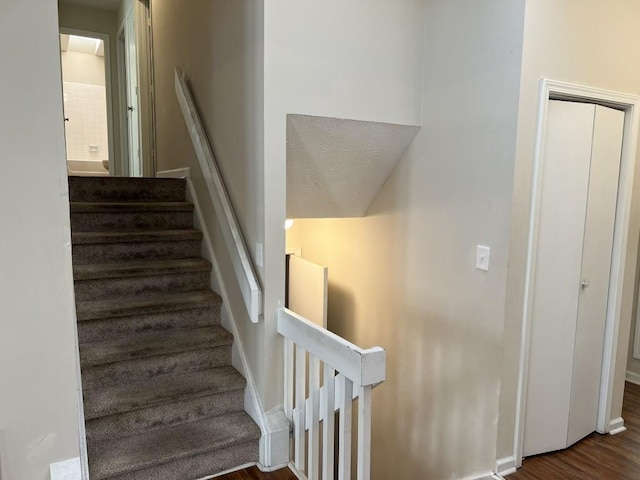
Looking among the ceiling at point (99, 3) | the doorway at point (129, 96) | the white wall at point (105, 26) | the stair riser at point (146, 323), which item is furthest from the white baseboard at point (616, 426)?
the ceiling at point (99, 3)

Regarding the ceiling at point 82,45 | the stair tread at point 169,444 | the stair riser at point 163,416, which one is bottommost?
the stair tread at point 169,444

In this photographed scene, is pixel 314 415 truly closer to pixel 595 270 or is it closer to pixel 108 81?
pixel 595 270

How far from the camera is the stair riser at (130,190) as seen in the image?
3232mm

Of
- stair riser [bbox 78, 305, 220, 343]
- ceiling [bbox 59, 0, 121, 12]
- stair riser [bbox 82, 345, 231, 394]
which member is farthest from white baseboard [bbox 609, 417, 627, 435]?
ceiling [bbox 59, 0, 121, 12]

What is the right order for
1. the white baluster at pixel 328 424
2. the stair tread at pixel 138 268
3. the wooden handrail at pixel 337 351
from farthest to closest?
the stair tread at pixel 138 268, the white baluster at pixel 328 424, the wooden handrail at pixel 337 351

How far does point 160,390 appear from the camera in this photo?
2.34 meters

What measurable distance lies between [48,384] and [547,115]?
7.95 ft

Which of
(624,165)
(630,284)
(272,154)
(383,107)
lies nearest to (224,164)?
(272,154)

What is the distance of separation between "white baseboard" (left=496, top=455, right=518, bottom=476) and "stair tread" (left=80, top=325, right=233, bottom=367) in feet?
5.04

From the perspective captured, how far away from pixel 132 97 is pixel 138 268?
3151 mm

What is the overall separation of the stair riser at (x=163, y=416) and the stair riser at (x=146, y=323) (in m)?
0.51

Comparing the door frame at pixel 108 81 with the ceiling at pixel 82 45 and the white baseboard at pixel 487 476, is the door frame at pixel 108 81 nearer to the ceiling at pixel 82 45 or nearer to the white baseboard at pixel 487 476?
the ceiling at pixel 82 45

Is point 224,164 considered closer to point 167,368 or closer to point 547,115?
point 167,368

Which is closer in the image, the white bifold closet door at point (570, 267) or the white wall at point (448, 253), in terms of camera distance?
the white wall at point (448, 253)
